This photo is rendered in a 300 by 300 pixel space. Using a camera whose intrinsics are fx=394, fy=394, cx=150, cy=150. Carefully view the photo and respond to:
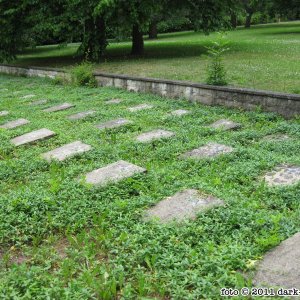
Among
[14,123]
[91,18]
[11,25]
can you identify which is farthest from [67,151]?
[11,25]

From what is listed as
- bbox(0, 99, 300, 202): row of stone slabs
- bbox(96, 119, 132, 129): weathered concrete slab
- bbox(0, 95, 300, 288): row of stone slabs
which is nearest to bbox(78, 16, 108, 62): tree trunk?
bbox(0, 99, 300, 202): row of stone slabs

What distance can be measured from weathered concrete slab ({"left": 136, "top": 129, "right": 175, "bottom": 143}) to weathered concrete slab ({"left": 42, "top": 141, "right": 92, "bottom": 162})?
726 millimetres

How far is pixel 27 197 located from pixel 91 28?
1094 centimetres

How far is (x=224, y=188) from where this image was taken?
3580 millimetres

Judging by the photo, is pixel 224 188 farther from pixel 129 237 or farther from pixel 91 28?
pixel 91 28

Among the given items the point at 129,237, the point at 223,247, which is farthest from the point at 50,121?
the point at 223,247

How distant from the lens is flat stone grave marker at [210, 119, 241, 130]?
557cm

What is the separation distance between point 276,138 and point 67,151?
8.74 ft

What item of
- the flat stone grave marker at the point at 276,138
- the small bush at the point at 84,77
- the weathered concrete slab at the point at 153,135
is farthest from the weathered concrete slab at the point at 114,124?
the small bush at the point at 84,77

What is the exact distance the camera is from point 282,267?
243 cm

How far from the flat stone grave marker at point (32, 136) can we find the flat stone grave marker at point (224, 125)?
2351mm

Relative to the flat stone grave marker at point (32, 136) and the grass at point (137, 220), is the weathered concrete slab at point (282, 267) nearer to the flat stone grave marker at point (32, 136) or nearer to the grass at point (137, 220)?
the grass at point (137, 220)

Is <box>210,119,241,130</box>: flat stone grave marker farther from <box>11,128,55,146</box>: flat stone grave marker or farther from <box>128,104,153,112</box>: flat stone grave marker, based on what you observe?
<box>11,128,55,146</box>: flat stone grave marker

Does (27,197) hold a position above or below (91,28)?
below
